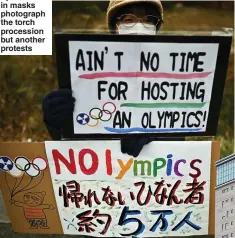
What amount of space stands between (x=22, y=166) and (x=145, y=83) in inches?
23.0

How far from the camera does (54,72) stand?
398 cm

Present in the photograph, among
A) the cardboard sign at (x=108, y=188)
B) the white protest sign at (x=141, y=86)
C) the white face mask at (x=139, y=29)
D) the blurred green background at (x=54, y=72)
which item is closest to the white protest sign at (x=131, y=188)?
the cardboard sign at (x=108, y=188)

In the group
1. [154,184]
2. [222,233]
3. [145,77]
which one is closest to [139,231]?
[154,184]

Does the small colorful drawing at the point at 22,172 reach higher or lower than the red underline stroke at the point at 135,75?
lower

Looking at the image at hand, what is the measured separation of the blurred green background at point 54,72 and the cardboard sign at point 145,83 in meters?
2.09

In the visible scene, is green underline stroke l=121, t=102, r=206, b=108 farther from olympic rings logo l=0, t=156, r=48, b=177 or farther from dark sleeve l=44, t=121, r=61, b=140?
olympic rings logo l=0, t=156, r=48, b=177

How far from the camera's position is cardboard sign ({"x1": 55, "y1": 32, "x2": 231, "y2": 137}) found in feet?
Result: 5.34

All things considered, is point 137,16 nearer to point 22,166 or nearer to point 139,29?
point 139,29

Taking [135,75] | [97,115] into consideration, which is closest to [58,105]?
[97,115]

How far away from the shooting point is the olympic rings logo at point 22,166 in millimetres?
1854

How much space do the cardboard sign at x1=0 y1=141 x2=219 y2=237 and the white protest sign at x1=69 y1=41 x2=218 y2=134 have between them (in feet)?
0.36

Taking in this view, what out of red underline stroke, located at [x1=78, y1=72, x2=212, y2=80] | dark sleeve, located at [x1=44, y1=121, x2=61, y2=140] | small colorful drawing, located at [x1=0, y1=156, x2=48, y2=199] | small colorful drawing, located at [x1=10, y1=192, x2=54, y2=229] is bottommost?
small colorful drawing, located at [x1=10, y1=192, x2=54, y2=229]

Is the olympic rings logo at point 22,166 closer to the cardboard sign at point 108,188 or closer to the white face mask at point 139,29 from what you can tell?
the cardboard sign at point 108,188

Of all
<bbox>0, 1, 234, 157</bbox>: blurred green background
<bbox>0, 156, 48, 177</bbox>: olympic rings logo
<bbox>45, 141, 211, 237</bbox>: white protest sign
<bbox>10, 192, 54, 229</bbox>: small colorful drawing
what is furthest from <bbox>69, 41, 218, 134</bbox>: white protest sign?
<bbox>0, 1, 234, 157</bbox>: blurred green background
